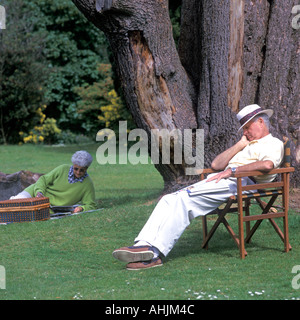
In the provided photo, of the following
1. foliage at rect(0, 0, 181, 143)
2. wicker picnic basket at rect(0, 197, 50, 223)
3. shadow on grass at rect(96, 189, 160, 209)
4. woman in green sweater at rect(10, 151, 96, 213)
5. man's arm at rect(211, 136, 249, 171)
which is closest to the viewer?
man's arm at rect(211, 136, 249, 171)

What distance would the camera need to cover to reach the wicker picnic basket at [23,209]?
328 inches

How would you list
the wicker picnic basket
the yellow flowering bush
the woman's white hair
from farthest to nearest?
the yellow flowering bush, the woman's white hair, the wicker picnic basket

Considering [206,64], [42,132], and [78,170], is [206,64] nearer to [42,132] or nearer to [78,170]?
[78,170]

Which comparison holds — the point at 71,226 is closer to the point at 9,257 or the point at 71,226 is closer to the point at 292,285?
the point at 9,257

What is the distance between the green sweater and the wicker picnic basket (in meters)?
0.49

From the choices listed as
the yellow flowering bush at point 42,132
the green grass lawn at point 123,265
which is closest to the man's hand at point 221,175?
the green grass lawn at point 123,265

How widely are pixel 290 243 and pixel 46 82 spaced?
19.0 meters

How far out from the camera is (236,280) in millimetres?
5375

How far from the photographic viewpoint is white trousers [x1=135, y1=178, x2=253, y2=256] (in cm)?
586

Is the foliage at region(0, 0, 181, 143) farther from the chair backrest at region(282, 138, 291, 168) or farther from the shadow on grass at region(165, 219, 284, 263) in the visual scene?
the chair backrest at region(282, 138, 291, 168)

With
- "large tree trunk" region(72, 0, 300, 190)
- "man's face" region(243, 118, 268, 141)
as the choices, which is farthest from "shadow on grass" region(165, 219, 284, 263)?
"large tree trunk" region(72, 0, 300, 190)

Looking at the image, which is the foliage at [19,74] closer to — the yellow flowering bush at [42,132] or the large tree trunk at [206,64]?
the yellow flowering bush at [42,132]

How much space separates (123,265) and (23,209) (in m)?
2.61

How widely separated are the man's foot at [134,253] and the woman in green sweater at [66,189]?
10.3 feet
